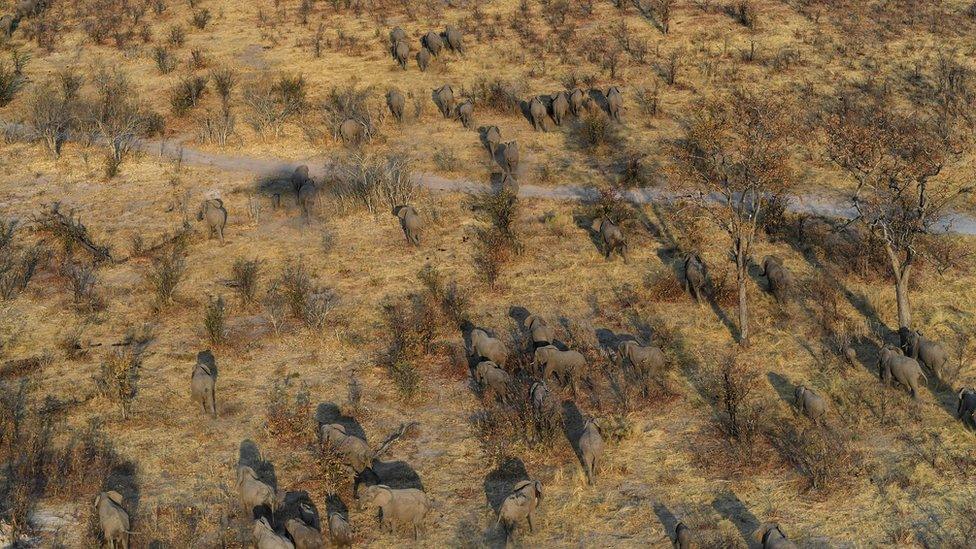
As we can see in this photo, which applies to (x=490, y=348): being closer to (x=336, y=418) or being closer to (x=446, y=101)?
(x=336, y=418)

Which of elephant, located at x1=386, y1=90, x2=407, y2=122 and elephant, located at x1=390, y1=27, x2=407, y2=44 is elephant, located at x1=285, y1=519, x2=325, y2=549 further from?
elephant, located at x1=390, y1=27, x2=407, y2=44

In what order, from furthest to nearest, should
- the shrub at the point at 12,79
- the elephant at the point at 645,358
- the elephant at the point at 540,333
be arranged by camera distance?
the shrub at the point at 12,79 < the elephant at the point at 540,333 < the elephant at the point at 645,358

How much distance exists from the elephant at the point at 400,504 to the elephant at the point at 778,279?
9887 millimetres

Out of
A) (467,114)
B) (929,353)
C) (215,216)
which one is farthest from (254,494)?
(467,114)

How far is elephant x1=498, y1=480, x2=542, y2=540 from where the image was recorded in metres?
14.4

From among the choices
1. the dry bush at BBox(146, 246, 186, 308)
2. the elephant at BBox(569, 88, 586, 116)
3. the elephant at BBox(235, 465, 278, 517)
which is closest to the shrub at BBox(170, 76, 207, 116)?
the dry bush at BBox(146, 246, 186, 308)

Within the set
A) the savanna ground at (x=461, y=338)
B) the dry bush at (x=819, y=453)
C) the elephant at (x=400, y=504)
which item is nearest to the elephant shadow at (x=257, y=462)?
the savanna ground at (x=461, y=338)

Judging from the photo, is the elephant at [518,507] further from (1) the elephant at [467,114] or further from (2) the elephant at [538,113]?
(1) the elephant at [467,114]

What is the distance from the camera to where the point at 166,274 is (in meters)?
21.4

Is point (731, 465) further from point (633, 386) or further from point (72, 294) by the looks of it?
point (72, 294)

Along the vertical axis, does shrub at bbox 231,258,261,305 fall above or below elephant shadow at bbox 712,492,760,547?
below

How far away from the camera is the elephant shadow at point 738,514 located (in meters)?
14.5

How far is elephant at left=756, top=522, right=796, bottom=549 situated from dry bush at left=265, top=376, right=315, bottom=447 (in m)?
7.56

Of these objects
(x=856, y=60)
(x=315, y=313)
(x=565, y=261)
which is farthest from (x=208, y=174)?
(x=856, y=60)
